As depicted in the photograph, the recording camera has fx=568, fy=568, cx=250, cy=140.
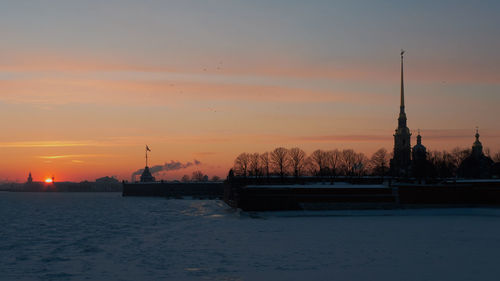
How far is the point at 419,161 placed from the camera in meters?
118

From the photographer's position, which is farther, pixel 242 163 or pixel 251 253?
pixel 242 163

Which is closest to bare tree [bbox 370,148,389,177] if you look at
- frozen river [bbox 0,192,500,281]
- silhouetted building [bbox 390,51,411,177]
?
silhouetted building [bbox 390,51,411,177]

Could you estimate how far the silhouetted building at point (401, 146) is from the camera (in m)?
139

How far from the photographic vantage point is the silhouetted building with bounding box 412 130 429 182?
111 meters

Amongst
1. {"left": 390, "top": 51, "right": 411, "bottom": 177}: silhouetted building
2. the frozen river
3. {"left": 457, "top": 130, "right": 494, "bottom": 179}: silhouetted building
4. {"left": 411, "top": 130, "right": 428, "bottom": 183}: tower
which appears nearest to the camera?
the frozen river

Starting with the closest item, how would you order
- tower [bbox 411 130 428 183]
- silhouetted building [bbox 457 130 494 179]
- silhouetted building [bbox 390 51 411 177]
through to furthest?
tower [bbox 411 130 428 183], silhouetted building [bbox 457 130 494 179], silhouetted building [bbox 390 51 411 177]

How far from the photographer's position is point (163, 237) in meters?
40.1

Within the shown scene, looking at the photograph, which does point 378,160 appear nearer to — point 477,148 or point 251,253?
point 477,148

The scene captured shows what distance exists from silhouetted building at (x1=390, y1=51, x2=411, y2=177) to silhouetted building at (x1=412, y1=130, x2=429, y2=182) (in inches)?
204

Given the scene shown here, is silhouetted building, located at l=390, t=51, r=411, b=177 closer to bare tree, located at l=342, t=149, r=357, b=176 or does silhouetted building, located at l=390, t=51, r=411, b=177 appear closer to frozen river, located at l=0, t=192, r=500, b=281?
bare tree, located at l=342, t=149, r=357, b=176

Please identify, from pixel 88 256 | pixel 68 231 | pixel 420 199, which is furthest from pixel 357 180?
pixel 88 256

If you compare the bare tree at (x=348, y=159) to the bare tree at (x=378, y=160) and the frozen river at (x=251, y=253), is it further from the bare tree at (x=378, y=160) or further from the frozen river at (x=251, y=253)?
the frozen river at (x=251, y=253)

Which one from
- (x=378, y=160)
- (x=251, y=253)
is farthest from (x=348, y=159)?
(x=251, y=253)

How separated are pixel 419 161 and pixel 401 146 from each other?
24.3 meters
